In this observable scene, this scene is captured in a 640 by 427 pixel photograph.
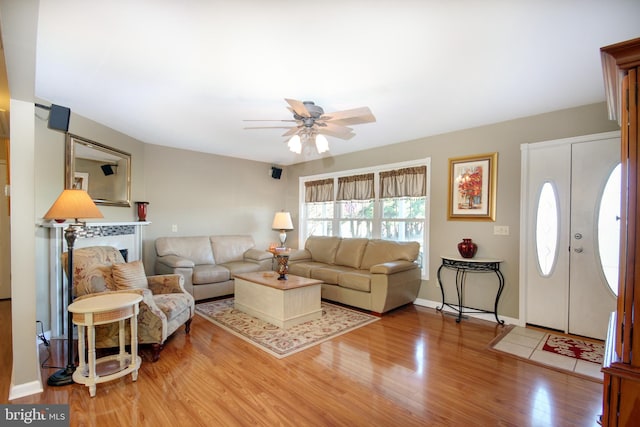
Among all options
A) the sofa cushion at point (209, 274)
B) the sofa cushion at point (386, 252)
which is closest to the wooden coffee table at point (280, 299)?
the sofa cushion at point (209, 274)

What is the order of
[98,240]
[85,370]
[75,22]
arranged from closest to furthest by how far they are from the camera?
[75,22] → [85,370] → [98,240]

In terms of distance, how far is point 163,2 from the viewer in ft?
5.45

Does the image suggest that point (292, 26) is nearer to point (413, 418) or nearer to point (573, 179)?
point (413, 418)

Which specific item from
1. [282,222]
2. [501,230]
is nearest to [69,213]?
[282,222]

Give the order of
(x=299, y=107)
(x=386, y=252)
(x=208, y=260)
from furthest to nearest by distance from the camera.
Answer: (x=208, y=260) → (x=386, y=252) → (x=299, y=107)

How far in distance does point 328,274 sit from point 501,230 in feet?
7.60

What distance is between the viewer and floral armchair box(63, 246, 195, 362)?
8.51 ft

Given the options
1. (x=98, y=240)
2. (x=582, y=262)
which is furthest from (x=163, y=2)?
(x=582, y=262)

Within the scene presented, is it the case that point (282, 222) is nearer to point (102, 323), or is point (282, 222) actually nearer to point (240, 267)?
point (240, 267)

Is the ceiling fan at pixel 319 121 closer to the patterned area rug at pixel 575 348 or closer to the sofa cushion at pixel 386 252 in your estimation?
the sofa cushion at pixel 386 252

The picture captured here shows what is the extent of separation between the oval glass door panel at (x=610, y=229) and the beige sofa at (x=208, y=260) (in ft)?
14.4

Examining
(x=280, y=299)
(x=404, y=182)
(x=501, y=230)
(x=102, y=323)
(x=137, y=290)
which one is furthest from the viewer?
(x=404, y=182)

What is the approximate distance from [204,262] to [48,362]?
246 centimetres

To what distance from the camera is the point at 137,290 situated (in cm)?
265
